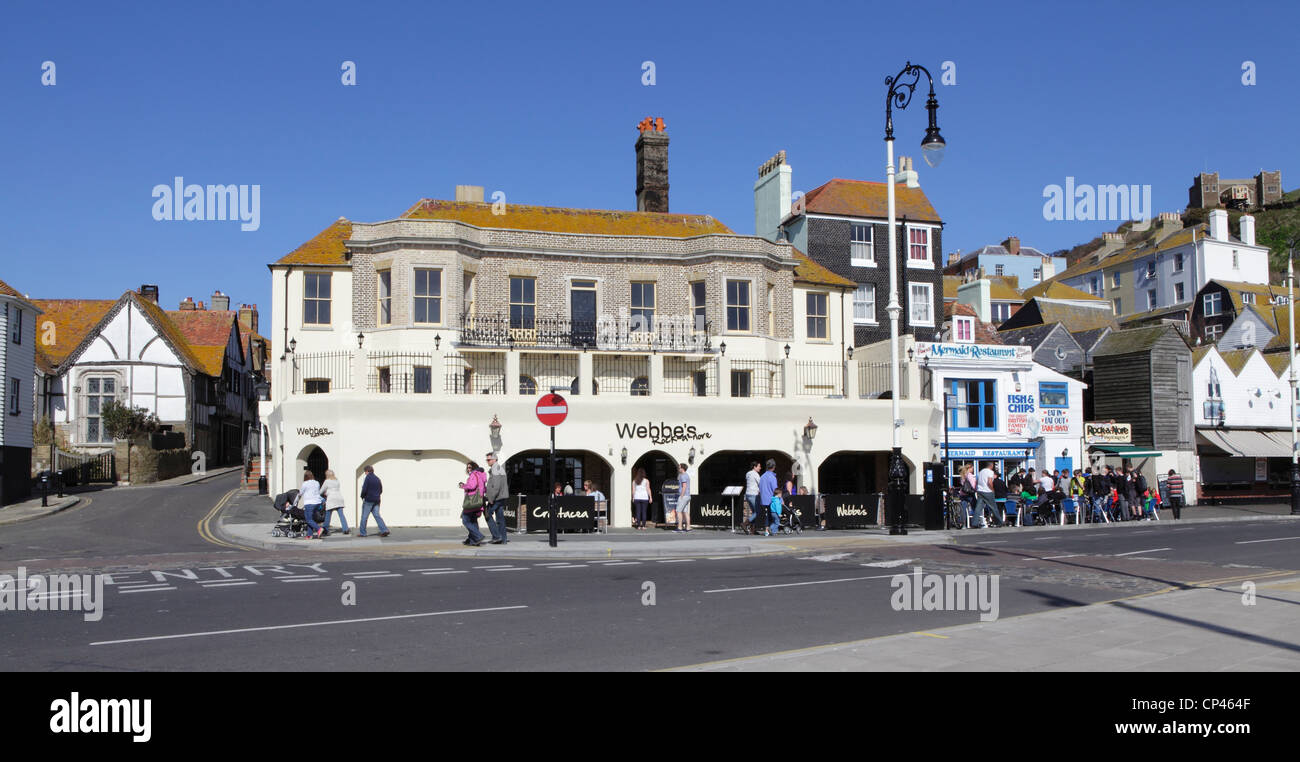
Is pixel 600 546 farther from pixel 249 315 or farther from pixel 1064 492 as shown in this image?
pixel 249 315

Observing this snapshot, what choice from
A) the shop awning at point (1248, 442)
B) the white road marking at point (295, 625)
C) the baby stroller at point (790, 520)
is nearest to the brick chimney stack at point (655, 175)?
the baby stroller at point (790, 520)

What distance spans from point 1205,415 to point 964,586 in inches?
1441

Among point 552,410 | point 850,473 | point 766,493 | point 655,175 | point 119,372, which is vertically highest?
point 655,175

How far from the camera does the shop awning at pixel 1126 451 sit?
130ft

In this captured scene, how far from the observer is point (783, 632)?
32.6 ft

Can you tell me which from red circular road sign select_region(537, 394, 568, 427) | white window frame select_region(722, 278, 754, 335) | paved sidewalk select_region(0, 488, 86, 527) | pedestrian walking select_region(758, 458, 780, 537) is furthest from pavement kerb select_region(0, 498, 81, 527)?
white window frame select_region(722, 278, 754, 335)

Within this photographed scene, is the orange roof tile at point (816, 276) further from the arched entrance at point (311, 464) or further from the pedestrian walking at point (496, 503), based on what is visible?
the pedestrian walking at point (496, 503)

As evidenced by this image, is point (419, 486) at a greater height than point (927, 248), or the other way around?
point (927, 248)

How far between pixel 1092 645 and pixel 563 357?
2548 cm

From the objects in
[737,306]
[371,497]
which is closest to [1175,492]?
[737,306]

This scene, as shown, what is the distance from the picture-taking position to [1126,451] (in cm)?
4025

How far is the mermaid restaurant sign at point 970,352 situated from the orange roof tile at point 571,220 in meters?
8.21

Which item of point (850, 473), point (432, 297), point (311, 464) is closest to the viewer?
point (311, 464)
